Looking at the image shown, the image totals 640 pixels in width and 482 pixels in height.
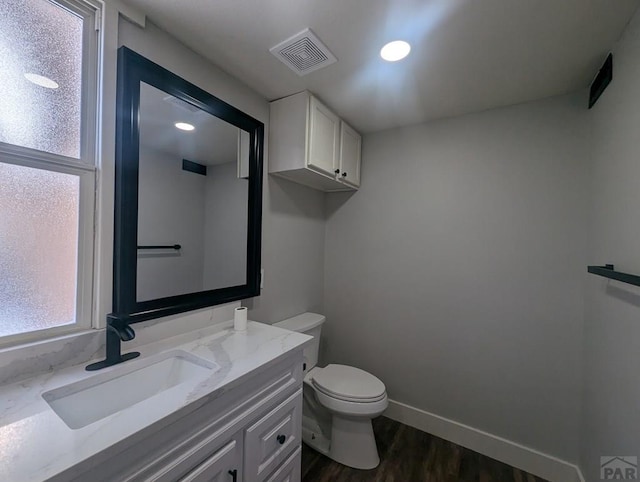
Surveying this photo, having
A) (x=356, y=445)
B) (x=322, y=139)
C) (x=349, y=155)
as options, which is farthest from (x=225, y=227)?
(x=356, y=445)

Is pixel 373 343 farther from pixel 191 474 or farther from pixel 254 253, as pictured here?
pixel 191 474

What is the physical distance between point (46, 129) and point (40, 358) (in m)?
0.81

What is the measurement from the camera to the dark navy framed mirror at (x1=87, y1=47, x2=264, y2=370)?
44.6 inches

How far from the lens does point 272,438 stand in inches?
44.7

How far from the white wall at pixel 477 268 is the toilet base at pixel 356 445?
56 centimetres

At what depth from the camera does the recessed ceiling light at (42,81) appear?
955 millimetres

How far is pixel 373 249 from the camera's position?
2.29 m

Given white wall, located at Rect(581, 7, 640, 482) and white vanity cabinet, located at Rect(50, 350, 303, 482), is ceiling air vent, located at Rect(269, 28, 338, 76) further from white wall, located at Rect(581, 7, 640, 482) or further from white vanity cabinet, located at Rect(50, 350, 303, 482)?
white vanity cabinet, located at Rect(50, 350, 303, 482)

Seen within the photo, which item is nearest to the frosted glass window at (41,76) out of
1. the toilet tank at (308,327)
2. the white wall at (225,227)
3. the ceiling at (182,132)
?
the ceiling at (182,132)

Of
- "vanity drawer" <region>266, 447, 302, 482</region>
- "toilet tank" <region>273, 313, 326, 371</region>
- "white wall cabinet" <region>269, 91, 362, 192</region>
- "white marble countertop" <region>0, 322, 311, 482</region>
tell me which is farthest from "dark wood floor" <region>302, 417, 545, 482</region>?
"white wall cabinet" <region>269, 91, 362, 192</region>

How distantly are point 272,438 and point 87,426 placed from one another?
2.26ft

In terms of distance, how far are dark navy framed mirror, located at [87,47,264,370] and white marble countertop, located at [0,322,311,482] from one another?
0.52ft

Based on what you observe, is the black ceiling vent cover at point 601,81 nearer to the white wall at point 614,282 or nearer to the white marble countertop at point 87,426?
the white wall at point 614,282

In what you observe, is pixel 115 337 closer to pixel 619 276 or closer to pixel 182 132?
pixel 182 132
